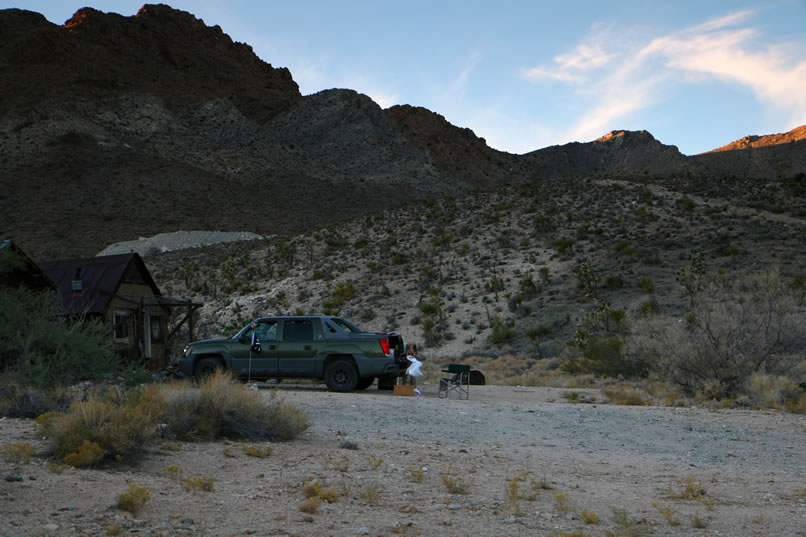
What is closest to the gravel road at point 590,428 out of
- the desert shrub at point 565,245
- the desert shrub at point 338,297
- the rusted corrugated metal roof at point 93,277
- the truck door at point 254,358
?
the truck door at point 254,358

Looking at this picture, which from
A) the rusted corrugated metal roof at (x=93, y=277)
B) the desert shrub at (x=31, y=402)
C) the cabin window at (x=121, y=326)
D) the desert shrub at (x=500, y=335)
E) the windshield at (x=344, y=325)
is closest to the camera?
the desert shrub at (x=31, y=402)

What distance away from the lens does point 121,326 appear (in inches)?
1140

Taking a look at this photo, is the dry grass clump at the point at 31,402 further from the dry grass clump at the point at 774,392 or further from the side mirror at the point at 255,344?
the dry grass clump at the point at 774,392

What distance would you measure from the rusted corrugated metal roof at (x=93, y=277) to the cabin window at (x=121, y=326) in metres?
1.07

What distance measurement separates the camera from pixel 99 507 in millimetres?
6543

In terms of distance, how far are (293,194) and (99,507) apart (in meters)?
84.5

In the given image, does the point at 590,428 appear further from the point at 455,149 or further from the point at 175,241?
the point at 455,149

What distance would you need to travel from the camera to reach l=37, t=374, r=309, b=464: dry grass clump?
8.30 meters

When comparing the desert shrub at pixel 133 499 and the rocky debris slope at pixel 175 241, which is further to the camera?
the rocky debris slope at pixel 175 241

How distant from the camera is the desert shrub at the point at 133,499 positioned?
643cm

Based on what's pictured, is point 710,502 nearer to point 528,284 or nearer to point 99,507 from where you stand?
point 99,507

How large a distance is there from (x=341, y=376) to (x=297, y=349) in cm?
126

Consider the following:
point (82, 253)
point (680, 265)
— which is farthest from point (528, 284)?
point (82, 253)

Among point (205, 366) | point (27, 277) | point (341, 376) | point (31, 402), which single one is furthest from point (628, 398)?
point (27, 277)
